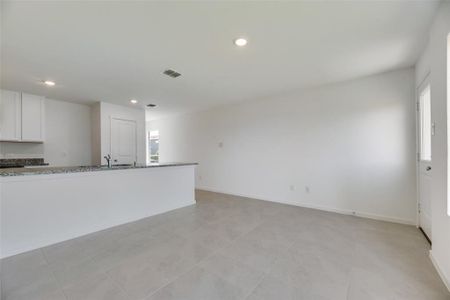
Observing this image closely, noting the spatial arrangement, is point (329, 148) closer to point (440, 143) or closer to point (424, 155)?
point (424, 155)

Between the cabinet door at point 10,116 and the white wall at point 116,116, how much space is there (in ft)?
4.73

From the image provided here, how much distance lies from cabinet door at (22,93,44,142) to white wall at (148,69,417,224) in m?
4.04

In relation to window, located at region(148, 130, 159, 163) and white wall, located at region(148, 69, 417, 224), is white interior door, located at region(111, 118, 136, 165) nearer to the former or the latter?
window, located at region(148, 130, 159, 163)

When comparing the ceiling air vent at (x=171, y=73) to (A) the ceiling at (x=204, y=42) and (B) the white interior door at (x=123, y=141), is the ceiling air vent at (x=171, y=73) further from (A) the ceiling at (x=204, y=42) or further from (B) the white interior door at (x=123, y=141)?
(B) the white interior door at (x=123, y=141)

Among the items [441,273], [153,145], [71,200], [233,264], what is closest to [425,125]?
[441,273]

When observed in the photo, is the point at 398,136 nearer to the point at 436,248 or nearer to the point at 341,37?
the point at 436,248

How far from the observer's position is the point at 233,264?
2004 mm

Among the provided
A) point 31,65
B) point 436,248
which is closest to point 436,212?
point 436,248

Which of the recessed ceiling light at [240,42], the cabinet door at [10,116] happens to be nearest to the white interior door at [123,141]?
the cabinet door at [10,116]

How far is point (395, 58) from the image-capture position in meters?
2.75

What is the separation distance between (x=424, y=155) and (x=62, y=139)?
7288 mm

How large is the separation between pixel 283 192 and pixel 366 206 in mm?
1523

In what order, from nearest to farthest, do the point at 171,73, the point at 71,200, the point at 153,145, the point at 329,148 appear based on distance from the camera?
1. the point at 71,200
2. the point at 171,73
3. the point at 329,148
4. the point at 153,145

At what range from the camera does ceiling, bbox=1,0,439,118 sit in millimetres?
1778
